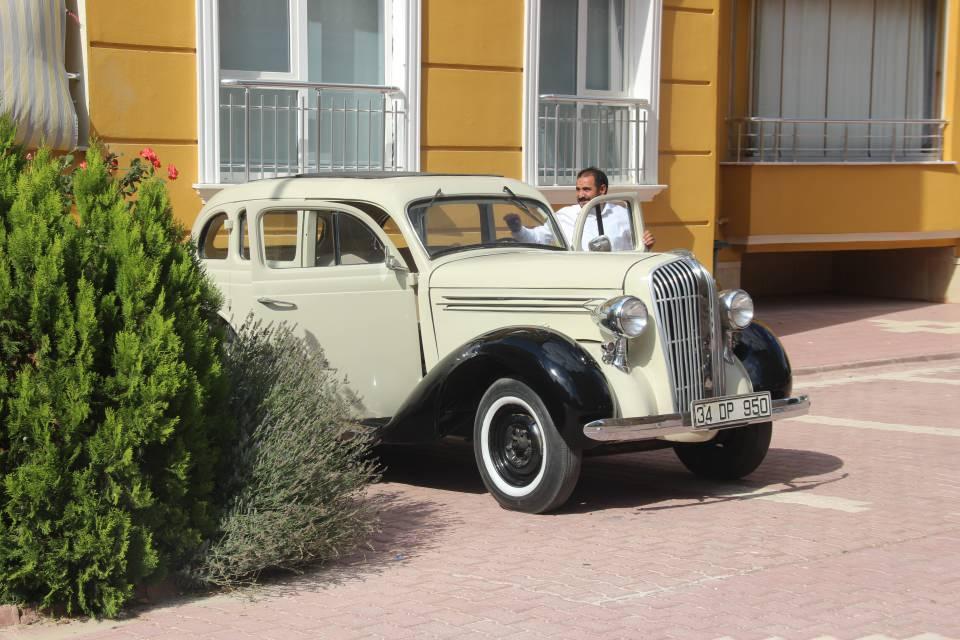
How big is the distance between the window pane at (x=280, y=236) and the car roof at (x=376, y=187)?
207mm

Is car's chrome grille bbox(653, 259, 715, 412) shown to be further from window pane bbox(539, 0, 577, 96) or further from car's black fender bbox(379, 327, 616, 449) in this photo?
window pane bbox(539, 0, 577, 96)

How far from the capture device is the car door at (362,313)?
805cm

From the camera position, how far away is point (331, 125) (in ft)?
41.0

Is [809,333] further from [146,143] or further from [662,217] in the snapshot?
[146,143]

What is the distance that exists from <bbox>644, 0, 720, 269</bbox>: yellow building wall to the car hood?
666cm

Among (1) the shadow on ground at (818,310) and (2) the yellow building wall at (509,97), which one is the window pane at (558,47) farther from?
(1) the shadow on ground at (818,310)

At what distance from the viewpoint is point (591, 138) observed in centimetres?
1436

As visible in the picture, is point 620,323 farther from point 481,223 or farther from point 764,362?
point 481,223

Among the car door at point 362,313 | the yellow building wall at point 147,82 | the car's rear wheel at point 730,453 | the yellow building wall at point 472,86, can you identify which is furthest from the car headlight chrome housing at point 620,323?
the yellow building wall at point 472,86

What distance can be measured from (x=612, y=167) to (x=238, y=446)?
9.04 m

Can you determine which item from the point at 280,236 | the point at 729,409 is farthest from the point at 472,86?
the point at 729,409

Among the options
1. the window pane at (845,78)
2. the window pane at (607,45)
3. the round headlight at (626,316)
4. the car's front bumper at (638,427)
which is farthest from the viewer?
the window pane at (845,78)

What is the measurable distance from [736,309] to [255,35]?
5969 mm

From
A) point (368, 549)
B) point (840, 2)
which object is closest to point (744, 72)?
point (840, 2)
